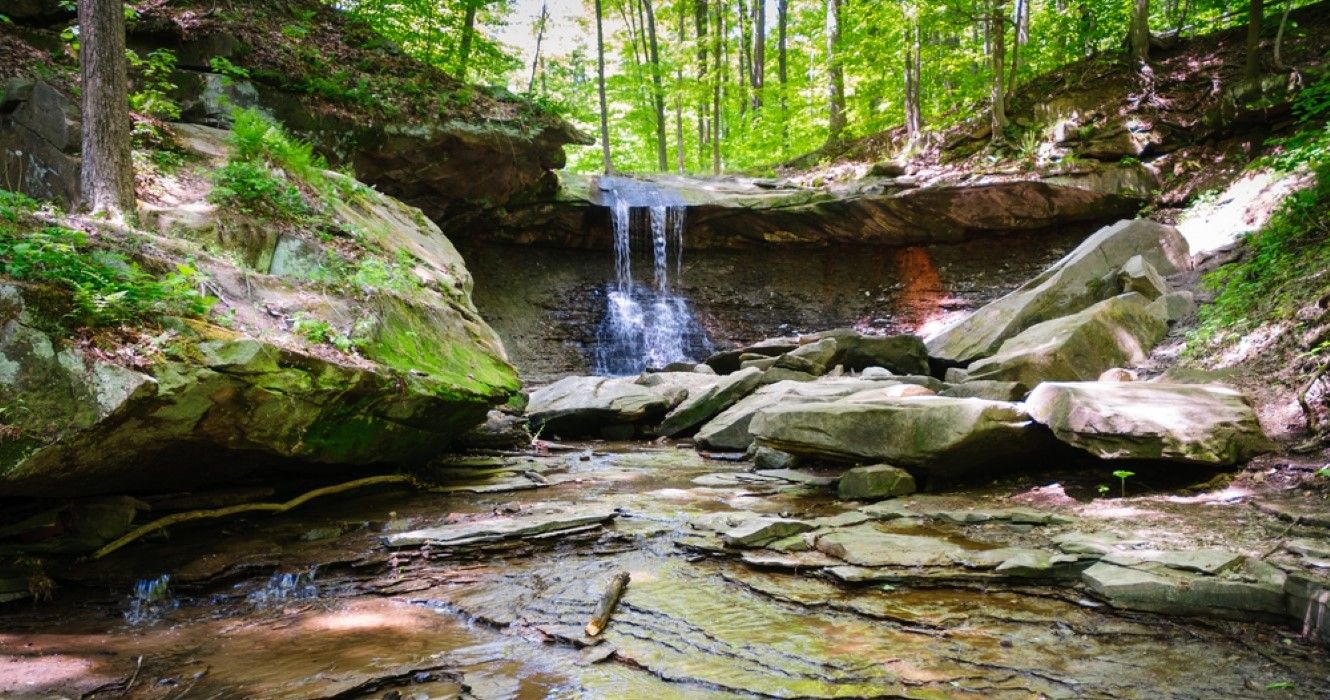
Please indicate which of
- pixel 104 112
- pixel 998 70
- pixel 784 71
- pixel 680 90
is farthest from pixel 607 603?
pixel 784 71

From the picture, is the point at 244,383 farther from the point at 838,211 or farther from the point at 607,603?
the point at 838,211

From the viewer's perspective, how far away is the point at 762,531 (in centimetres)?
484

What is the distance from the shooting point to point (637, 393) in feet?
35.3

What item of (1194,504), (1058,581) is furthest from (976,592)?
(1194,504)

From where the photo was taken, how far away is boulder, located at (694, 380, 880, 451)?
26.3ft

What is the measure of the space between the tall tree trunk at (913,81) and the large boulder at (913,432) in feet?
41.3

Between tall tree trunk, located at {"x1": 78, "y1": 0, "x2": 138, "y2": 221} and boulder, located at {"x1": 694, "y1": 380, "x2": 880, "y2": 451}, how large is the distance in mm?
6387

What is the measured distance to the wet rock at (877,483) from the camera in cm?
609

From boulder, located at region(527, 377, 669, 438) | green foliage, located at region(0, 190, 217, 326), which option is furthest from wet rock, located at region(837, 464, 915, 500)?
green foliage, located at region(0, 190, 217, 326)

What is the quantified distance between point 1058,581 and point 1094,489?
2.09m

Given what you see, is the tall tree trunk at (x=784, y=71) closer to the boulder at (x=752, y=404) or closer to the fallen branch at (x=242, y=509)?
the boulder at (x=752, y=404)

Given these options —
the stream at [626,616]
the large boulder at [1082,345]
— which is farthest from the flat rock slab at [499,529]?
the large boulder at [1082,345]

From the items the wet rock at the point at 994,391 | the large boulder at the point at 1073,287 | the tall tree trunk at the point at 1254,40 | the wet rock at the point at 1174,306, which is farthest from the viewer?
the tall tree trunk at the point at 1254,40

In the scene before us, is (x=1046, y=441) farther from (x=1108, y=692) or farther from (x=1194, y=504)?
(x=1108, y=692)
